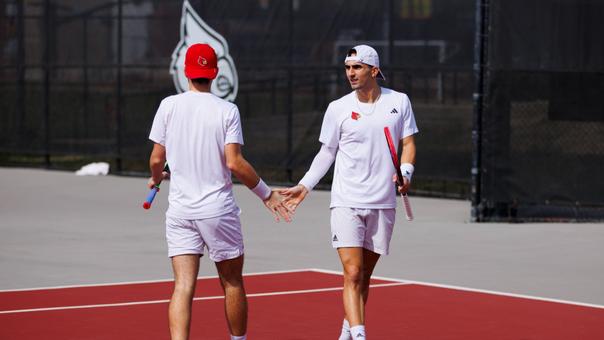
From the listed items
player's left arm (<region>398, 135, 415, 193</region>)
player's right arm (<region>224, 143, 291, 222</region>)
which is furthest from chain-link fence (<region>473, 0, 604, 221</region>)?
player's right arm (<region>224, 143, 291, 222</region>)

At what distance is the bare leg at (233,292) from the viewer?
754cm

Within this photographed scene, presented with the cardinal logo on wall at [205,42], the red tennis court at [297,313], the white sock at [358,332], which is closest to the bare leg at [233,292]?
the white sock at [358,332]

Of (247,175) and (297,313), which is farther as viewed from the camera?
(297,313)

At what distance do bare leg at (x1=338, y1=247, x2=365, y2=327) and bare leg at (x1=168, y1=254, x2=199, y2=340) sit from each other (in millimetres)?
1047

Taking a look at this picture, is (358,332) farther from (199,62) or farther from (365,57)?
(199,62)

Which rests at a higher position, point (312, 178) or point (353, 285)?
point (312, 178)

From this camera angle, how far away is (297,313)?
31.8 ft

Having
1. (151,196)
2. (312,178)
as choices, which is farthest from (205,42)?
(151,196)

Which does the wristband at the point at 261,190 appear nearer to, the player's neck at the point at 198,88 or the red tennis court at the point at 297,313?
the player's neck at the point at 198,88

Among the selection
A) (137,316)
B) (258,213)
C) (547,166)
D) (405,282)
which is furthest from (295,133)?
(137,316)

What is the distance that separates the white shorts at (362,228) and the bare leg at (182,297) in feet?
3.49

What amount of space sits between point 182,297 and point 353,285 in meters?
1.16

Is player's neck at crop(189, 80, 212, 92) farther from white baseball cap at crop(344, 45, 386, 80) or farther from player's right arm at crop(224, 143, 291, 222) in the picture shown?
white baseball cap at crop(344, 45, 386, 80)

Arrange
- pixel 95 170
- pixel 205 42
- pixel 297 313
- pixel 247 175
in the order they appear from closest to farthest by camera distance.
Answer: pixel 247 175 < pixel 297 313 < pixel 205 42 < pixel 95 170
